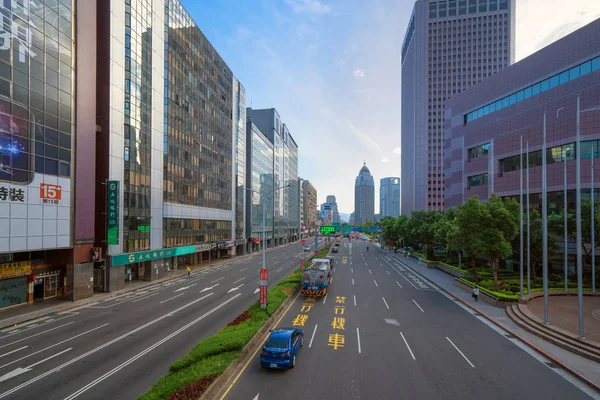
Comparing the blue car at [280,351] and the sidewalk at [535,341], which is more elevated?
the blue car at [280,351]

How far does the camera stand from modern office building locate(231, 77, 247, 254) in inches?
2958

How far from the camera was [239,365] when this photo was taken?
1545 centimetres

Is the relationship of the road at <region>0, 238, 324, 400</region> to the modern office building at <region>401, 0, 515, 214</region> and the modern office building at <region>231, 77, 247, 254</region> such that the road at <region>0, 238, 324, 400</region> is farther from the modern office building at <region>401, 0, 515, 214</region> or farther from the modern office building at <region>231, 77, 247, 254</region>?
the modern office building at <region>401, 0, 515, 214</region>

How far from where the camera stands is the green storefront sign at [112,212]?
34062 millimetres

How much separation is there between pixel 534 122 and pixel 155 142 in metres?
56.1

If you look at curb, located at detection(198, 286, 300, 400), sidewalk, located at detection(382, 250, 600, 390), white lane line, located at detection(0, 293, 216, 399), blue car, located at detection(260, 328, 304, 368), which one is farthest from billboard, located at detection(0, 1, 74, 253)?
sidewalk, located at detection(382, 250, 600, 390)

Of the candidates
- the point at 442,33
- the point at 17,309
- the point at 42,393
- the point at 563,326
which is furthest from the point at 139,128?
the point at 442,33

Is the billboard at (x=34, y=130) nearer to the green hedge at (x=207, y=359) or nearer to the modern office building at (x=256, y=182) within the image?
the green hedge at (x=207, y=359)

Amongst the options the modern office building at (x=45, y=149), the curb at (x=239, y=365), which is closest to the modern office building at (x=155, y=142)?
the modern office building at (x=45, y=149)

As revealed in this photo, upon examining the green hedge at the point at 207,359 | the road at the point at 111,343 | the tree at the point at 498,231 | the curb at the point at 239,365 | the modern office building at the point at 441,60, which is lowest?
the road at the point at 111,343

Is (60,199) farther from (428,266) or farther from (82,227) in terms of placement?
(428,266)

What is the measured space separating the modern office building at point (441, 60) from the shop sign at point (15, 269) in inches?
5325

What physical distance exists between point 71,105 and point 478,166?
204 ft

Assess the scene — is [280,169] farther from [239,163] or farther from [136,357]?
[136,357]
